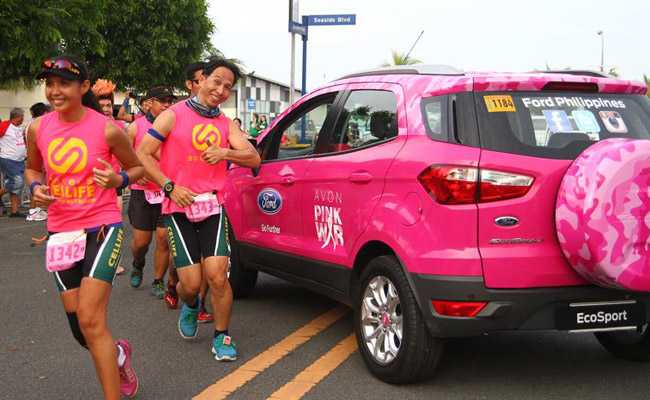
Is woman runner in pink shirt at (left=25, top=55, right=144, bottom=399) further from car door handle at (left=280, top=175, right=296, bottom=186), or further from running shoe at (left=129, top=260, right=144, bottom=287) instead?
running shoe at (left=129, top=260, right=144, bottom=287)

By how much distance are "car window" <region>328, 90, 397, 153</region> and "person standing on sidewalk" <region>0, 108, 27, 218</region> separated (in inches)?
408

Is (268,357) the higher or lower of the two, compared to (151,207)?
lower

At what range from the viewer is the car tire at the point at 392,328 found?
451 cm

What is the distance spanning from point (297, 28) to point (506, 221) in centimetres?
1437

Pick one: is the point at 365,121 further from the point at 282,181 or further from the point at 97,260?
the point at 97,260

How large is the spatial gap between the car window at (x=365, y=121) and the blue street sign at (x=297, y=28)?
1267 cm

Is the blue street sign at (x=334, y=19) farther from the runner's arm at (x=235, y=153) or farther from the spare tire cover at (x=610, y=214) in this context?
the spare tire cover at (x=610, y=214)

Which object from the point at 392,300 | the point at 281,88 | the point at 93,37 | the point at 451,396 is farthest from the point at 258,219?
the point at 281,88

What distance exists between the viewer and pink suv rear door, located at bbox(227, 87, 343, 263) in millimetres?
5887

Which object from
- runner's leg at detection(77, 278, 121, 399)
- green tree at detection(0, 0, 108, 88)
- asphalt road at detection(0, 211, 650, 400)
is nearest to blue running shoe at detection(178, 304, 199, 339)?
asphalt road at detection(0, 211, 650, 400)

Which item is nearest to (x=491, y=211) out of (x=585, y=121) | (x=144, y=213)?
(x=585, y=121)

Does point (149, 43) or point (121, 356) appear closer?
point (121, 356)

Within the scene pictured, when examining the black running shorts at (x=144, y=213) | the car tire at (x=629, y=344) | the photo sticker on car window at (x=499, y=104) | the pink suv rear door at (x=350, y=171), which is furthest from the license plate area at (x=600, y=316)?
the black running shorts at (x=144, y=213)

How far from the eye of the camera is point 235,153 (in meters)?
5.36
